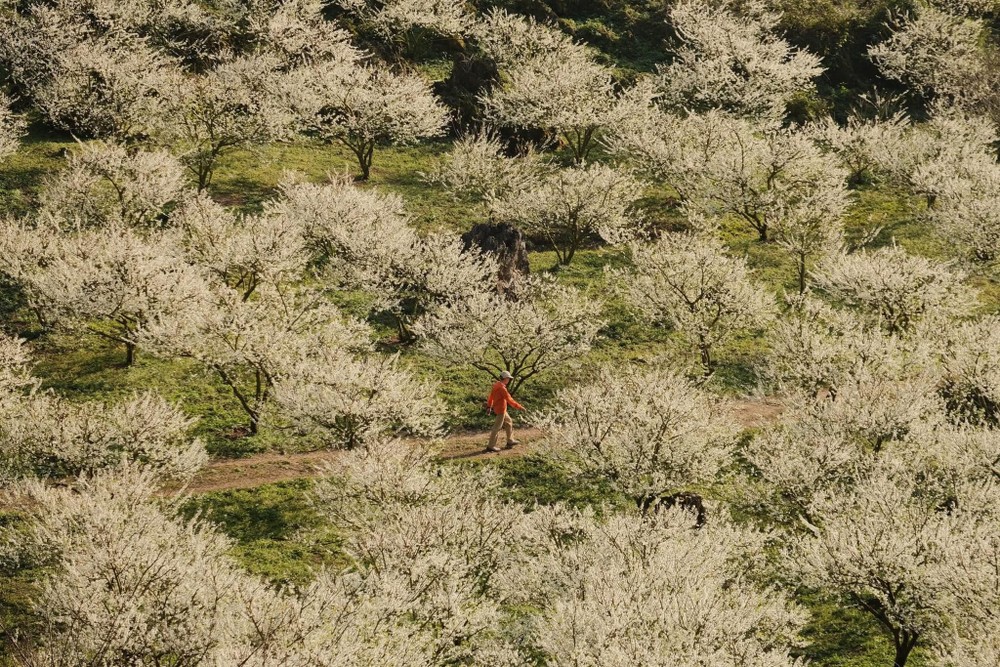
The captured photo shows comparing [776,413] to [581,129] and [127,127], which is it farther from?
[127,127]

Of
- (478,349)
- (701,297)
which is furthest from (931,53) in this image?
(478,349)

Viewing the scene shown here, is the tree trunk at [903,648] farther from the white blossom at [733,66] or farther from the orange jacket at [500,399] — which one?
the white blossom at [733,66]

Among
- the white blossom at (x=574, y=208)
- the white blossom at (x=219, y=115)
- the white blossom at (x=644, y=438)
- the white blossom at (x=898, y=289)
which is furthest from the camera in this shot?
the white blossom at (x=219, y=115)

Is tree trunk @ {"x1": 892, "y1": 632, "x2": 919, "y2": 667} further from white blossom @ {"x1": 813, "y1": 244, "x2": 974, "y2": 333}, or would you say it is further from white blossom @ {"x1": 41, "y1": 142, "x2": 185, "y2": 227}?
white blossom @ {"x1": 41, "y1": 142, "x2": 185, "y2": 227}

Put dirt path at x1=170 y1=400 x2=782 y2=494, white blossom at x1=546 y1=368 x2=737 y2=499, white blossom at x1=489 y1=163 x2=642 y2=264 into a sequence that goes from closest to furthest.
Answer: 1. white blossom at x1=546 y1=368 x2=737 y2=499
2. dirt path at x1=170 y1=400 x2=782 y2=494
3. white blossom at x1=489 y1=163 x2=642 y2=264

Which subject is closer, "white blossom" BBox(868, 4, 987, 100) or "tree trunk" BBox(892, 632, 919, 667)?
"tree trunk" BBox(892, 632, 919, 667)

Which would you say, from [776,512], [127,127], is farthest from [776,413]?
[127,127]

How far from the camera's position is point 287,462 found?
33.8m

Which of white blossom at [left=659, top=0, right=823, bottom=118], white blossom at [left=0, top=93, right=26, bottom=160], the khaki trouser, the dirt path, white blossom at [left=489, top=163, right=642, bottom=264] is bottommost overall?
the dirt path

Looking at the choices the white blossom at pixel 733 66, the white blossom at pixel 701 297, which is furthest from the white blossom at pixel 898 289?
the white blossom at pixel 733 66

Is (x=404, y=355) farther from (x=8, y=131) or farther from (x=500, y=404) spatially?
(x=8, y=131)

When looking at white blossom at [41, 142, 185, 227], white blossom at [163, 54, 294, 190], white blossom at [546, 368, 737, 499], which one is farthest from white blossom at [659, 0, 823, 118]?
white blossom at [546, 368, 737, 499]

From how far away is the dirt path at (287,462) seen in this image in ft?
106

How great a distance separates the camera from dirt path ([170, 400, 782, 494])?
32281 mm
